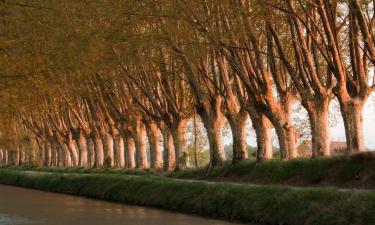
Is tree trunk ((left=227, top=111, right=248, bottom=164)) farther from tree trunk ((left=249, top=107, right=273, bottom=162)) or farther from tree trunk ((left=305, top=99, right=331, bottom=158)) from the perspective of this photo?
tree trunk ((left=305, top=99, right=331, bottom=158))

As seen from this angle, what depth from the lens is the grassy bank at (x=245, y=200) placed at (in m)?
18.5

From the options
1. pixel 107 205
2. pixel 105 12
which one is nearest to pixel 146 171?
pixel 107 205

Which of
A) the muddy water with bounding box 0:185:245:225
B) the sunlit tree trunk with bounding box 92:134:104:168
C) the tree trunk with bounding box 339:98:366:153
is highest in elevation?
the sunlit tree trunk with bounding box 92:134:104:168

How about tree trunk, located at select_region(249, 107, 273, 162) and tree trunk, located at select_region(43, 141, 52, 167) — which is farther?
tree trunk, located at select_region(43, 141, 52, 167)

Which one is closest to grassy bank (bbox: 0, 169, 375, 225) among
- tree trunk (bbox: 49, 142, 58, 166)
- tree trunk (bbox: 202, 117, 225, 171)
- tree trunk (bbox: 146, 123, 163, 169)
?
tree trunk (bbox: 202, 117, 225, 171)

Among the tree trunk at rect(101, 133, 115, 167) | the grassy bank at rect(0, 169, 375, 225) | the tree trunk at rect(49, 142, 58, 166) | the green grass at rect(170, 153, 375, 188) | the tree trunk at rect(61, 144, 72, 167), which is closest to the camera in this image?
the grassy bank at rect(0, 169, 375, 225)

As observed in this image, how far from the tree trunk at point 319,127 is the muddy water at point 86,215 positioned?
5944 millimetres

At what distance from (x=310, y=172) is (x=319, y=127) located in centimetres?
326

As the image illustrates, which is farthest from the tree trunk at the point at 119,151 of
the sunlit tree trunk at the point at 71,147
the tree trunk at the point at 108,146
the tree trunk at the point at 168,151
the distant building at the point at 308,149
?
the distant building at the point at 308,149

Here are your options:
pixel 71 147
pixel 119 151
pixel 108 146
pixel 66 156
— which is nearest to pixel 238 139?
pixel 119 151

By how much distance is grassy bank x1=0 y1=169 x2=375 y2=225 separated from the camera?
1847 centimetres

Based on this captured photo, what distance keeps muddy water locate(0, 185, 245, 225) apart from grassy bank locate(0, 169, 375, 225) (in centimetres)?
78

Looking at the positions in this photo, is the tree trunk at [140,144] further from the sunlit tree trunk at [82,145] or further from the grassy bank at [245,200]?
the sunlit tree trunk at [82,145]

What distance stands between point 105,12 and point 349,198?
15.4 m
